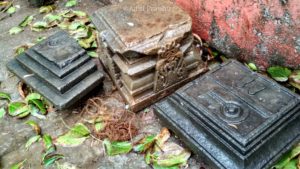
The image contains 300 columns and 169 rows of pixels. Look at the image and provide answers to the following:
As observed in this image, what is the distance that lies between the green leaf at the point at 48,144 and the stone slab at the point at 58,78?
0.34 m

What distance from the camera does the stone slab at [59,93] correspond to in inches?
100

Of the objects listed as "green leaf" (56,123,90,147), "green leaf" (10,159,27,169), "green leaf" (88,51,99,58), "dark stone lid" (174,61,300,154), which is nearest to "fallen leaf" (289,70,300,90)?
"dark stone lid" (174,61,300,154)

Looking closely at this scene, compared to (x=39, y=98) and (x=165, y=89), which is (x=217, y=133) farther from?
(x=39, y=98)

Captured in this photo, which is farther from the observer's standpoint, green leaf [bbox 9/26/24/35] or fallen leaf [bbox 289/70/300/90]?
green leaf [bbox 9/26/24/35]

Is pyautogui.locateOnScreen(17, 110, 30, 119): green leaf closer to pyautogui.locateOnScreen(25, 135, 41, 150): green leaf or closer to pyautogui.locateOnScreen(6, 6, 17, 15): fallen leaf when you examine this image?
pyautogui.locateOnScreen(25, 135, 41, 150): green leaf

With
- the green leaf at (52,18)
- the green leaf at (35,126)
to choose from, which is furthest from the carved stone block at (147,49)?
the green leaf at (52,18)

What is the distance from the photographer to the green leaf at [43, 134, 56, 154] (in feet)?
8.05

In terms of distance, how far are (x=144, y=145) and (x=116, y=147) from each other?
0.64ft

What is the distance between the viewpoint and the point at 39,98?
2.79 m

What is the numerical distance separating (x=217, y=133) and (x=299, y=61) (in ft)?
2.90

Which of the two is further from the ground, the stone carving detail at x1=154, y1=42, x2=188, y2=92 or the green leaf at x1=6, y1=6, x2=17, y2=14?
the stone carving detail at x1=154, y1=42, x2=188, y2=92

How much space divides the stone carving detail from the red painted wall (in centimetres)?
49

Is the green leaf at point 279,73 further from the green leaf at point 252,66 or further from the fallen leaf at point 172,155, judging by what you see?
the fallen leaf at point 172,155

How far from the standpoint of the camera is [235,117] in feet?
7.24
